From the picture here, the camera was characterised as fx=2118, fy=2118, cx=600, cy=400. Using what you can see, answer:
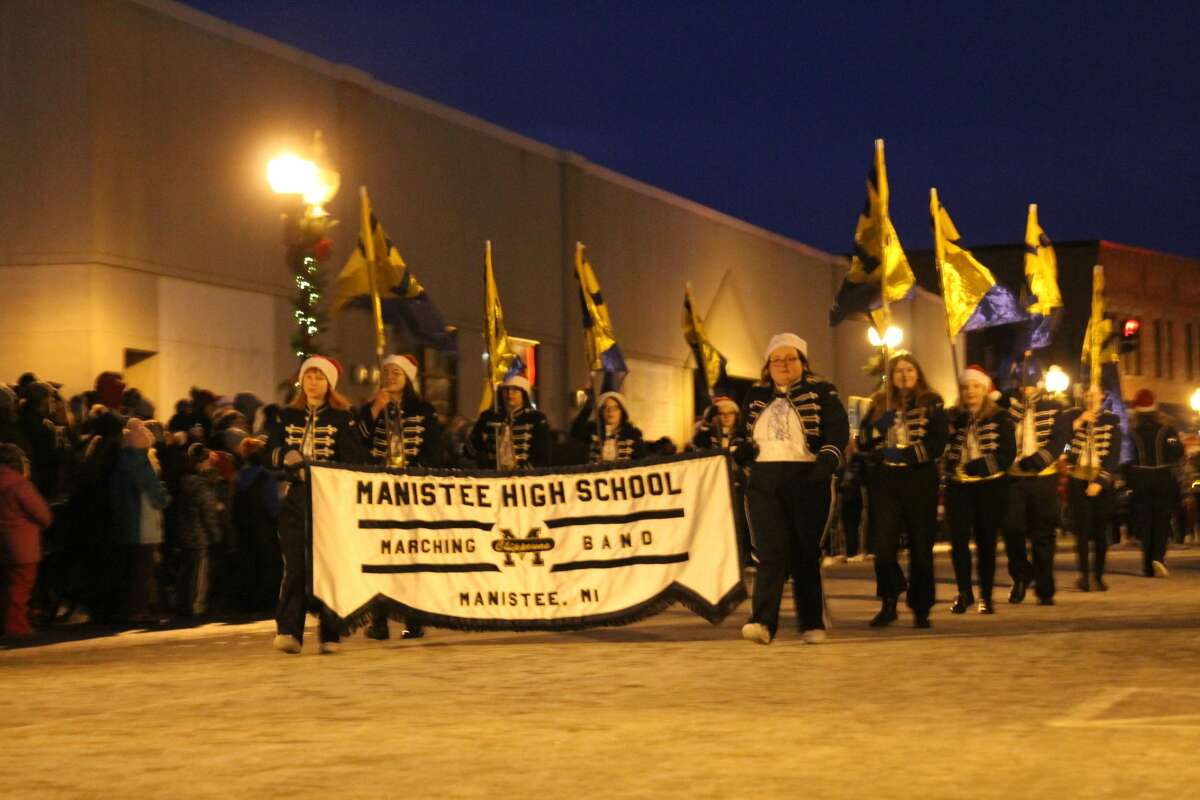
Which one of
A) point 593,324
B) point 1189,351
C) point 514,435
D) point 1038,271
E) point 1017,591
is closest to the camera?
point 514,435

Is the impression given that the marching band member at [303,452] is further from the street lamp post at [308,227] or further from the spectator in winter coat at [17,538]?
the street lamp post at [308,227]

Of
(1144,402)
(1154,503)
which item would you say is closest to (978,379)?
(1154,503)

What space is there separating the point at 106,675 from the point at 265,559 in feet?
19.9

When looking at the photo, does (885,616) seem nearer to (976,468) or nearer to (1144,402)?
(976,468)

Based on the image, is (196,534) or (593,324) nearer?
(196,534)

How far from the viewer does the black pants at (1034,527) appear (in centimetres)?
1703

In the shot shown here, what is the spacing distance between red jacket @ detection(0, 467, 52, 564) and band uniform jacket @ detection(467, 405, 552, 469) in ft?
11.1

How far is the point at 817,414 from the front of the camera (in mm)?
13273

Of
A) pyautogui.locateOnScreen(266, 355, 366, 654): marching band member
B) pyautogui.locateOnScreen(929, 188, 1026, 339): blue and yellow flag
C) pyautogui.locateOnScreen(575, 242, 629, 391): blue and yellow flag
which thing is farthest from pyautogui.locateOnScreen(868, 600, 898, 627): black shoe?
pyautogui.locateOnScreen(575, 242, 629, 391): blue and yellow flag

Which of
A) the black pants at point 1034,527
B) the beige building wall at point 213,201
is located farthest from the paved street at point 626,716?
the beige building wall at point 213,201

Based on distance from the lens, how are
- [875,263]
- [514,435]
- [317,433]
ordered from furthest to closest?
1. [875,263]
2. [514,435]
3. [317,433]

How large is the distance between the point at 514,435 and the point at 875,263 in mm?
4179

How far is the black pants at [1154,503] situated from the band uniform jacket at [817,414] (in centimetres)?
988

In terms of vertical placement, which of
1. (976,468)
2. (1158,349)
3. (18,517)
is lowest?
(18,517)
